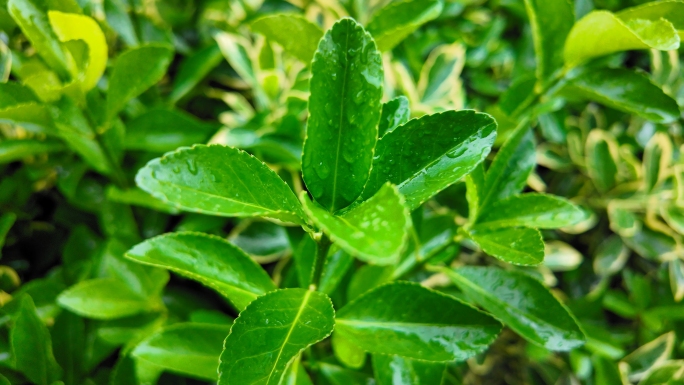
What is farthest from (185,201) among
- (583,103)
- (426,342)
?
(583,103)

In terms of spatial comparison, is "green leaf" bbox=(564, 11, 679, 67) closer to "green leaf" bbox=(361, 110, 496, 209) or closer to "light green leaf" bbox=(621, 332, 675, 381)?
"green leaf" bbox=(361, 110, 496, 209)

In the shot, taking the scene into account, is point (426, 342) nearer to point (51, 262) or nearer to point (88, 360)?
point (88, 360)

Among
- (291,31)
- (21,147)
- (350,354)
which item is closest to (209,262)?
(350,354)

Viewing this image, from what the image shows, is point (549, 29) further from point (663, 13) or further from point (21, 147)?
point (21, 147)

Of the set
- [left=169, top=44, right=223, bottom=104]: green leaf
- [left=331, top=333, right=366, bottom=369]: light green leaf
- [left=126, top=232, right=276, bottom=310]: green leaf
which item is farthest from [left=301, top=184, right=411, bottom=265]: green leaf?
[left=169, top=44, right=223, bottom=104]: green leaf

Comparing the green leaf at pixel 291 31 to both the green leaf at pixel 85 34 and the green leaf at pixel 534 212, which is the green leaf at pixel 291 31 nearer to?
the green leaf at pixel 85 34
